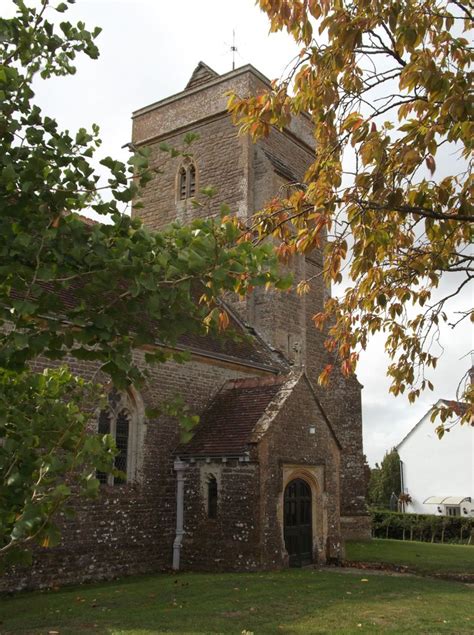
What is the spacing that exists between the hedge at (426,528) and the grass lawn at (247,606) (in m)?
16.6

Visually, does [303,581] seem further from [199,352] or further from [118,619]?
[199,352]

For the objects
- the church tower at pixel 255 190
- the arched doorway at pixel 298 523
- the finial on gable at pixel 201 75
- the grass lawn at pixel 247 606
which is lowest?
the grass lawn at pixel 247 606

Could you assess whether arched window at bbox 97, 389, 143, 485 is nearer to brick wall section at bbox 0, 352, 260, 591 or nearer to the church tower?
brick wall section at bbox 0, 352, 260, 591

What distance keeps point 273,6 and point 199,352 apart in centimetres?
1084

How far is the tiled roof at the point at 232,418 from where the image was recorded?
1428 centimetres

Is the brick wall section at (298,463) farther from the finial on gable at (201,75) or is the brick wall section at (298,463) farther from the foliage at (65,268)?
the finial on gable at (201,75)

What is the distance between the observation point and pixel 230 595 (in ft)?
34.4

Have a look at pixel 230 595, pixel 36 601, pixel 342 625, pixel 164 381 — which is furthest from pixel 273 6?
pixel 164 381

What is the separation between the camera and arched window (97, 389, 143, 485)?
14148mm

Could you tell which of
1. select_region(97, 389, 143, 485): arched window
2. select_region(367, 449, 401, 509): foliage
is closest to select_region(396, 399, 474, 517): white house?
select_region(367, 449, 401, 509): foliage

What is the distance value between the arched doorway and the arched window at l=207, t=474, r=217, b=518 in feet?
5.56

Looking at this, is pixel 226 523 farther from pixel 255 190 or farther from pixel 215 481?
pixel 255 190

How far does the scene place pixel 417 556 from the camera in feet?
59.8

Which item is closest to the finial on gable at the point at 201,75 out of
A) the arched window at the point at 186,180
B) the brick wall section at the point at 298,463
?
the arched window at the point at 186,180
